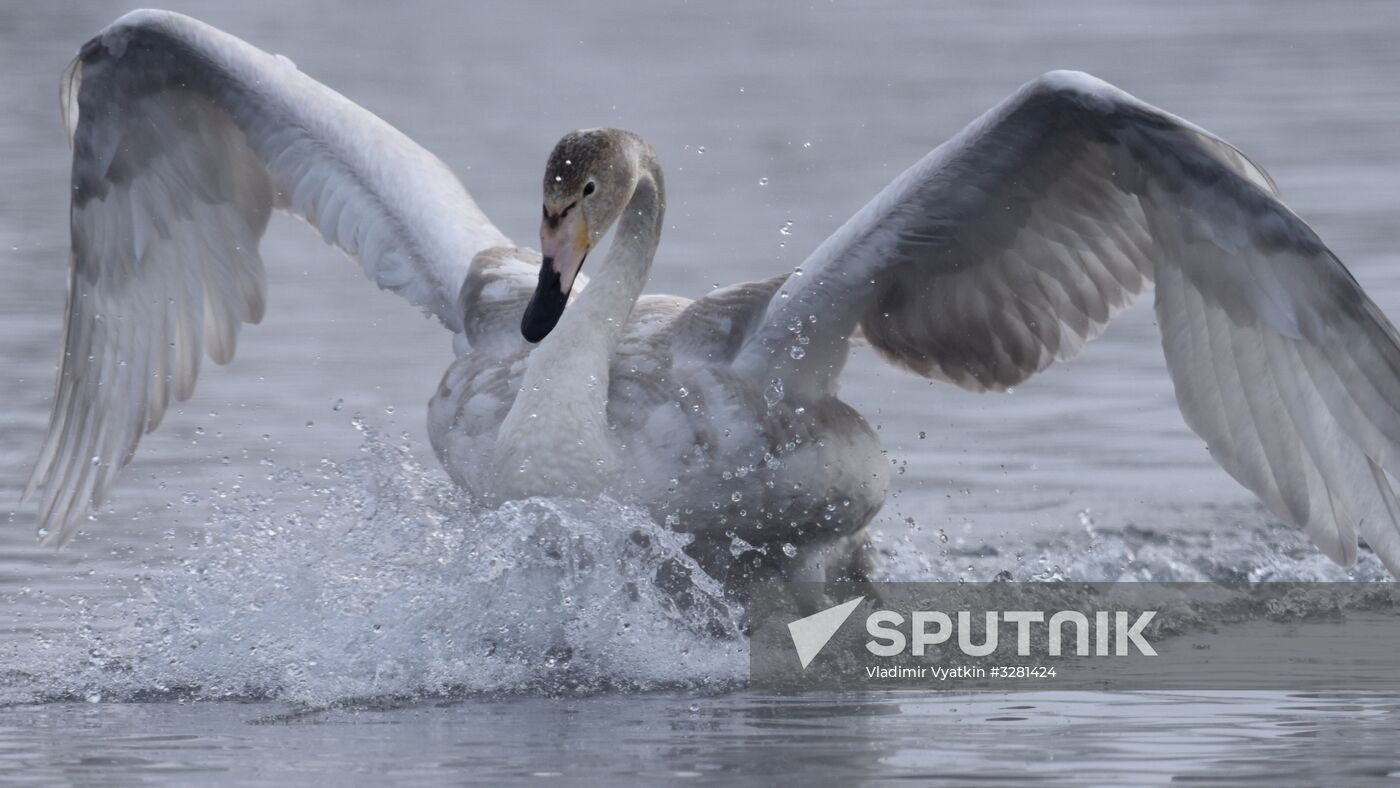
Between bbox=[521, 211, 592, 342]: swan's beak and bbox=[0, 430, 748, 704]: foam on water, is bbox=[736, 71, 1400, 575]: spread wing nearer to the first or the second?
bbox=[521, 211, 592, 342]: swan's beak

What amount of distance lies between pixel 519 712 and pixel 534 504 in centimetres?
83

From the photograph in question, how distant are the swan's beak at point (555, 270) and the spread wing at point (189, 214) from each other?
40.6 inches

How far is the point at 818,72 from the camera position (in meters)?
19.8

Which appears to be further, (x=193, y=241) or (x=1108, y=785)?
(x=193, y=241)

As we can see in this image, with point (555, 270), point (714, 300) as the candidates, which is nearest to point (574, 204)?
point (555, 270)

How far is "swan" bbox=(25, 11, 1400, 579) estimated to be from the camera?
257 inches

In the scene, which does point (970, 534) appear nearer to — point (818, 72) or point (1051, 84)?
point (1051, 84)

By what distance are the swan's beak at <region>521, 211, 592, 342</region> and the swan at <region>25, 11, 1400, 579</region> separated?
11 millimetres

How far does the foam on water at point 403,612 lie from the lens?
21.1 feet

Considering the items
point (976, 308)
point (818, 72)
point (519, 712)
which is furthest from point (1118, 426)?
point (818, 72)

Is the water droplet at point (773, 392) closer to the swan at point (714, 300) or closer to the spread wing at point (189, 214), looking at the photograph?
the swan at point (714, 300)

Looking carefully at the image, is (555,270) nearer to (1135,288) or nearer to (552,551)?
(552,551)

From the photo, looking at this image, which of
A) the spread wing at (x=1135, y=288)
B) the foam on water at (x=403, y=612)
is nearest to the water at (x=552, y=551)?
the foam on water at (x=403, y=612)

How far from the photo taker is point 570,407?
6.85 m
